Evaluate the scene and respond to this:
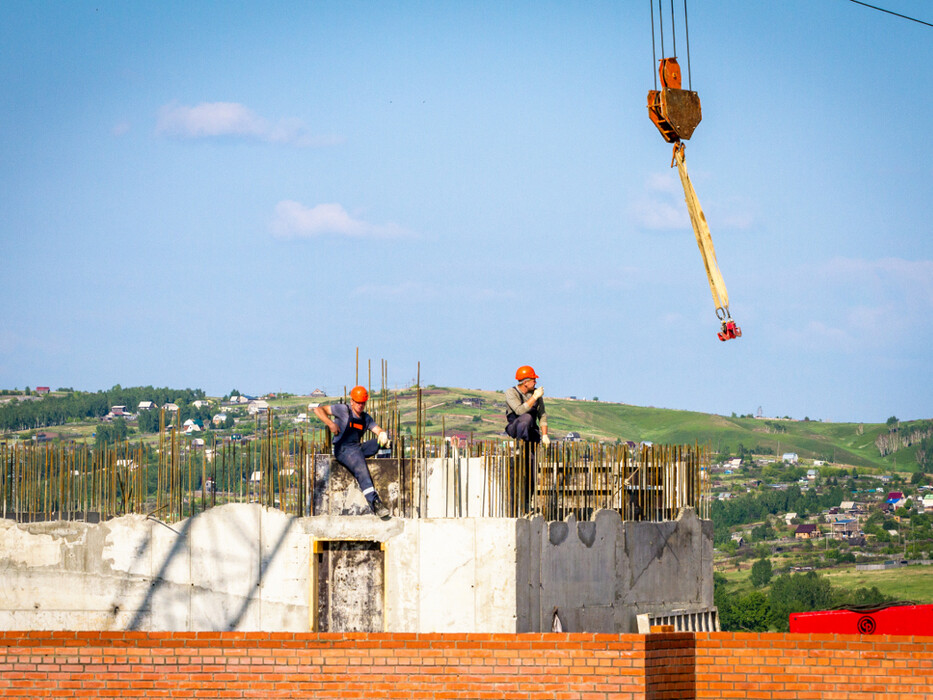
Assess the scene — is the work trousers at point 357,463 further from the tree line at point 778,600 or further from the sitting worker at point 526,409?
the tree line at point 778,600

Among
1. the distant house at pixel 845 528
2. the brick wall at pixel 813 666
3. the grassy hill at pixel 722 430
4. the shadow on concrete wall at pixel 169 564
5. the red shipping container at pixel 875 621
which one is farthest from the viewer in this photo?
the grassy hill at pixel 722 430

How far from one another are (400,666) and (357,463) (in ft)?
15.9

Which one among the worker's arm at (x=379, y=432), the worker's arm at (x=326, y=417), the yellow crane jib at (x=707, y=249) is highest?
the yellow crane jib at (x=707, y=249)

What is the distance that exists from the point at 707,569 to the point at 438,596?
454 centimetres

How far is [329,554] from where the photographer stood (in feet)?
51.9

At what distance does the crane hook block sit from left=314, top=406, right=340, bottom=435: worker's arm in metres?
6.76

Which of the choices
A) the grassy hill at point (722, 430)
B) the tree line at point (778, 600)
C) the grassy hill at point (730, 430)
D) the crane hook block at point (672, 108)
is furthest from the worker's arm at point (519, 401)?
the grassy hill at point (722, 430)

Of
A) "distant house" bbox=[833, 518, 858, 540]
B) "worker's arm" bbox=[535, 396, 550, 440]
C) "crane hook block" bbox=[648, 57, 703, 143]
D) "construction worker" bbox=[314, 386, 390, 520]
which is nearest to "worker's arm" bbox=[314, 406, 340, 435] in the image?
"construction worker" bbox=[314, 386, 390, 520]

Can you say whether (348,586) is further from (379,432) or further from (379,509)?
(379,432)

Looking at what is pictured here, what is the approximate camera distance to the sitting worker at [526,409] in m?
16.2

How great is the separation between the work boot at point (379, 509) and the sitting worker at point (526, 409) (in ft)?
A: 6.06

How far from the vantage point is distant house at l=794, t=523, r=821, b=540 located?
120625mm

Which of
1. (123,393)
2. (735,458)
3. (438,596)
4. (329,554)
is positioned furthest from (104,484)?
(735,458)

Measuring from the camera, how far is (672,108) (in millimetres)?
18719
